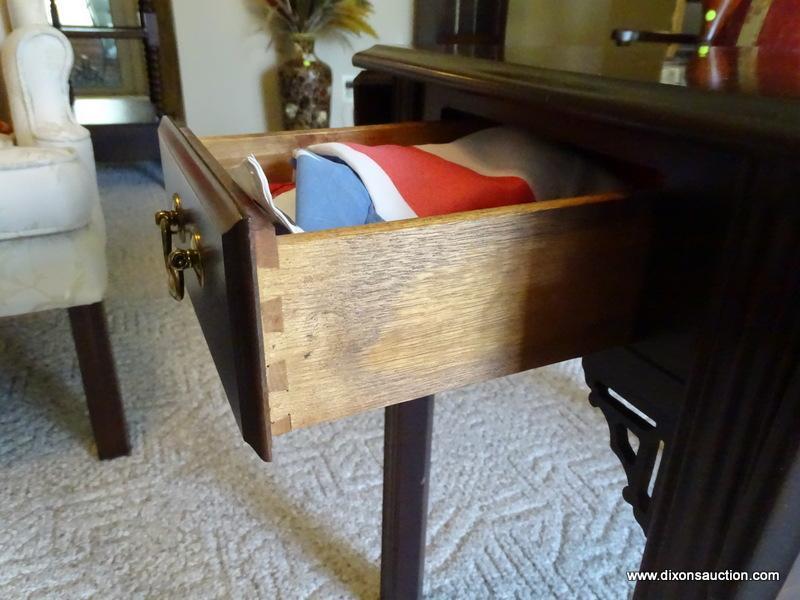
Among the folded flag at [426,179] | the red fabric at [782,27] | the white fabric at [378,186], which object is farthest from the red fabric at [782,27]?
the white fabric at [378,186]

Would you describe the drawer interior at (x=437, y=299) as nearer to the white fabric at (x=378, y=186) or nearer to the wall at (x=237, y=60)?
the white fabric at (x=378, y=186)

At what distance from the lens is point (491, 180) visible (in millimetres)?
471

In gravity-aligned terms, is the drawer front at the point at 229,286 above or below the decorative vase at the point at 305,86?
above

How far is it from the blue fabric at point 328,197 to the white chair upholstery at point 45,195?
21.0 inches

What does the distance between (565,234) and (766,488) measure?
0.57 feet

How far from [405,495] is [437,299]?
0.35 meters

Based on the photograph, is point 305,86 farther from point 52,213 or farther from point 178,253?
point 178,253

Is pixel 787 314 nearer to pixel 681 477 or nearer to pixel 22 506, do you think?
pixel 681 477

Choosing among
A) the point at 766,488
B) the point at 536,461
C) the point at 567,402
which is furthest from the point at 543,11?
the point at 766,488

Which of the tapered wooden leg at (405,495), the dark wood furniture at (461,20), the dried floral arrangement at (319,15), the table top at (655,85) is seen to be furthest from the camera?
the dark wood furniture at (461,20)

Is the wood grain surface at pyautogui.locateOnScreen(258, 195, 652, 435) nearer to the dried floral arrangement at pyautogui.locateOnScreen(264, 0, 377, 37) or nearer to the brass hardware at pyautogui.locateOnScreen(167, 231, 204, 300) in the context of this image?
the brass hardware at pyautogui.locateOnScreen(167, 231, 204, 300)

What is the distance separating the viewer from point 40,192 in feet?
2.60

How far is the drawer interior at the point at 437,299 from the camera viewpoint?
1.08 ft

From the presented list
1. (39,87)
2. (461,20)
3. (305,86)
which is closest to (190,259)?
(39,87)
